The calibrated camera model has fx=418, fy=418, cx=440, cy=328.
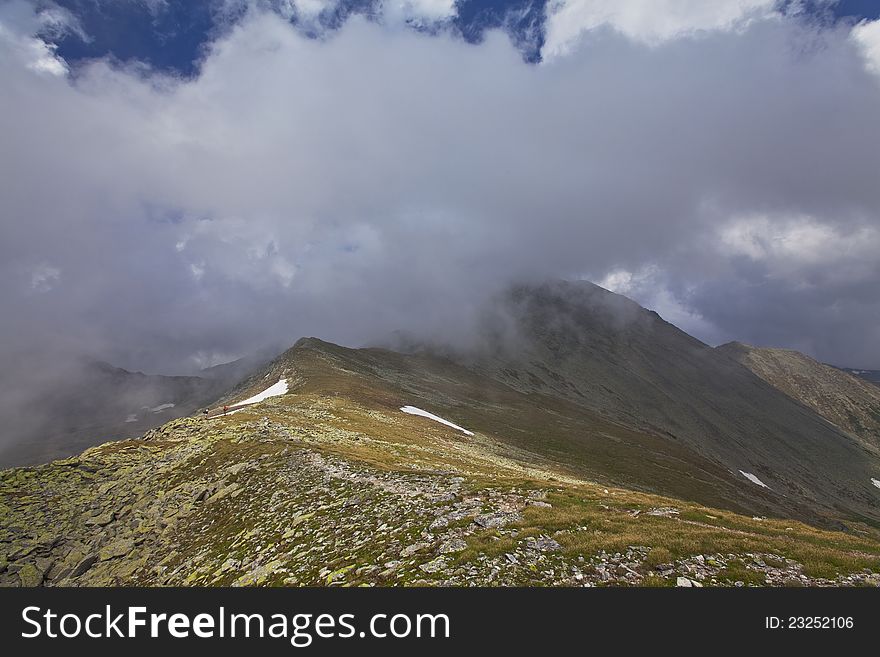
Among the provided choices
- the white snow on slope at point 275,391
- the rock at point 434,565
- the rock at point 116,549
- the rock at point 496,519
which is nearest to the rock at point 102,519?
the rock at point 116,549

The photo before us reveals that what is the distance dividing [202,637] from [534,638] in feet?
27.4

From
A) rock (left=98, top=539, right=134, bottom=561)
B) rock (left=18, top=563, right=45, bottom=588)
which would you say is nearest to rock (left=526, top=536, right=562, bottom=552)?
rock (left=98, top=539, right=134, bottom=561)

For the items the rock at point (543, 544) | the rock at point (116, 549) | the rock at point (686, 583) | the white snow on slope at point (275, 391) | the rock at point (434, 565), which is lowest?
the rock at point (116, 549)

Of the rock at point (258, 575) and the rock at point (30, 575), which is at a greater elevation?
the rock at point (258, 575)

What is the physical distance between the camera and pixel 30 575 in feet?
69.9

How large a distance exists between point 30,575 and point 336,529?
1753 cm

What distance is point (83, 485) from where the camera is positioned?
94.0ft

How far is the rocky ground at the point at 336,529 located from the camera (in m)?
12.8

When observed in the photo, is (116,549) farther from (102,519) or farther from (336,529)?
(336,529)

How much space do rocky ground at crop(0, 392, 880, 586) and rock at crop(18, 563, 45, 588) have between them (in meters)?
0.08

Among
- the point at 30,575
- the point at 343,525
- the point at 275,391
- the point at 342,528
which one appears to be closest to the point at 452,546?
the point at 342,528

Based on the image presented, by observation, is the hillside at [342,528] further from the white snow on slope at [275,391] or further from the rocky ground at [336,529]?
the white snow on slope at [275,391]

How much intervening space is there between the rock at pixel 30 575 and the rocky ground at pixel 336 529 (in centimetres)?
8

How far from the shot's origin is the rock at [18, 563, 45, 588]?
21016 millimetres
